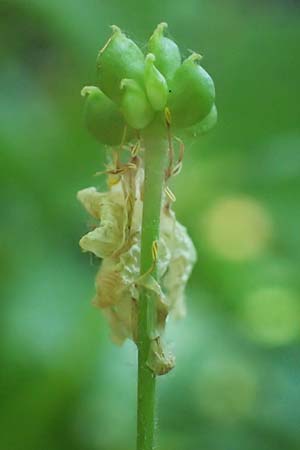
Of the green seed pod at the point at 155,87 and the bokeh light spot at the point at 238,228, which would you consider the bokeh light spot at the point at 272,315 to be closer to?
the bokeh light spot at the point at 238,228

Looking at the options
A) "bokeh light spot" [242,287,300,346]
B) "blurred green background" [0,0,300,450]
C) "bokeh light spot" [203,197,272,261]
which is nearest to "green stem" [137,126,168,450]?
"blurred green background" [0,0,300,450]

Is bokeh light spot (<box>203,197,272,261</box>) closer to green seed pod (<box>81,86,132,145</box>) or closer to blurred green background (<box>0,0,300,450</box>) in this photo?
blurred green background (<box>0,0,300,450</box>)

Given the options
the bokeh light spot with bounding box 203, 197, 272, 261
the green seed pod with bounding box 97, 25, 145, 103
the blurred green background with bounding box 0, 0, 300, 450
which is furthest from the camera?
the bokeh light spot with bounding box 203, 197, 272, 261

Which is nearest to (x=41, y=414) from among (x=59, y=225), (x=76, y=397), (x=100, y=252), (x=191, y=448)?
(x=76, y=397)

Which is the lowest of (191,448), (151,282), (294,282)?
(191,448)

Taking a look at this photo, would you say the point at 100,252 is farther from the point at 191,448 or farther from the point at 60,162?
the point at 60,162

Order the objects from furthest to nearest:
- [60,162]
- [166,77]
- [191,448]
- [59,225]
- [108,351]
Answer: [60,162], [59,225], [108,351], [191,448], [166,77]
